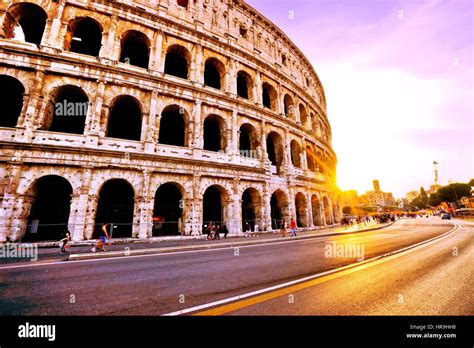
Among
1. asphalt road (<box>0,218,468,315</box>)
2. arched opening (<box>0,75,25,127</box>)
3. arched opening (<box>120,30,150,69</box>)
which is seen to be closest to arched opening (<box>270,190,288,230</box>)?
asphalt road (<box>0,218,468,315</box>)

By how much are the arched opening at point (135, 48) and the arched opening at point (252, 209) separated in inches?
560

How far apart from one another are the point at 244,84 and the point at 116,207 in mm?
16804

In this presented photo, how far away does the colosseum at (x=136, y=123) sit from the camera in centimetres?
1065

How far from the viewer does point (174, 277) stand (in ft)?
15.0

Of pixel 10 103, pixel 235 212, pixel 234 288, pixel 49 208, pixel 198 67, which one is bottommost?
pixel 234 288

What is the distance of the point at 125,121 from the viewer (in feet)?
48.5

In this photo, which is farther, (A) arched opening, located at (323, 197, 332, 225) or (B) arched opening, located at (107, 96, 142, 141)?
(A) arched opening, located at (323, 197, 332, 225)

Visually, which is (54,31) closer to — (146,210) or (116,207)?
(116,207)

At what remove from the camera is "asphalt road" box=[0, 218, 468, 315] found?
2885 mm

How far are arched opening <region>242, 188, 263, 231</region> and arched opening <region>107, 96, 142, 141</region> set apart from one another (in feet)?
34.8

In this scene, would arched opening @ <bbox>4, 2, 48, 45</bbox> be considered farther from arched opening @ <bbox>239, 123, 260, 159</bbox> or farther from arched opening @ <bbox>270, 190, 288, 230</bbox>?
arched opening @ <bbox>270, 190, 288, 230</bbox>

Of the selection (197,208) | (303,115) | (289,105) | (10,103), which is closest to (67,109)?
(10,103)

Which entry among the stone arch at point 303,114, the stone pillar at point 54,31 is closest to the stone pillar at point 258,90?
the stone arch at point 303,114
